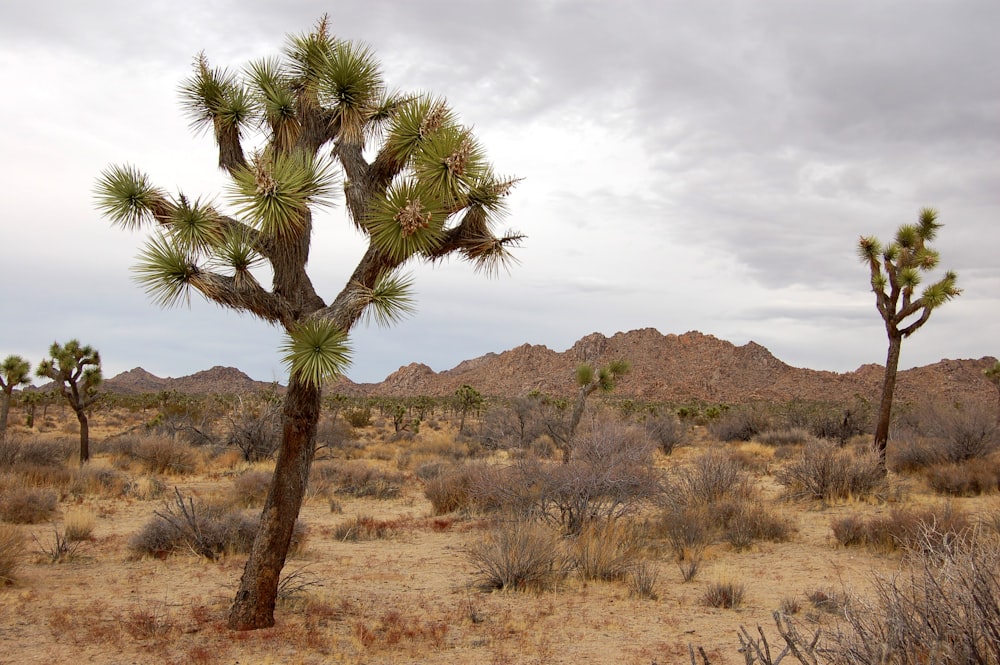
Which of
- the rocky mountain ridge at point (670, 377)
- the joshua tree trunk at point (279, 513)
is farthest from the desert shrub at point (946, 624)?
the rocky mountain ridge at point (670, 377)

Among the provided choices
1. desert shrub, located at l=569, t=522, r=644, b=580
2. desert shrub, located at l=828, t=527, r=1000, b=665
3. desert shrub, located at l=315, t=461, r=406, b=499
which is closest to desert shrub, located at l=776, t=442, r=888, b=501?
desert shrub, located at l=569, t=522, r=644, b=580

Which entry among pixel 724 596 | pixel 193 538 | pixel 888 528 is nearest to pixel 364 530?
pixel 193 538

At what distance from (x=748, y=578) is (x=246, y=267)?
23.4ft

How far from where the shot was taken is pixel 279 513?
7336 millimetres

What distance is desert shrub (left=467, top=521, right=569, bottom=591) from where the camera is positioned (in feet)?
29.1

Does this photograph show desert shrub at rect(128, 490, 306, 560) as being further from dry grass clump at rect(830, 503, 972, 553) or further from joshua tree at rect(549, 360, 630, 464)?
joshua tree at rect(549, 360, 630, 464)

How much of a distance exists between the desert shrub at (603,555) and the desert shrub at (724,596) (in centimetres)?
125

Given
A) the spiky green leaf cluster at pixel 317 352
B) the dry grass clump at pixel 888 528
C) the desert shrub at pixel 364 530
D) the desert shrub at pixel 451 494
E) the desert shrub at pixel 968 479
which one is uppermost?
the spiky green leaf cluster at pixel 317 352

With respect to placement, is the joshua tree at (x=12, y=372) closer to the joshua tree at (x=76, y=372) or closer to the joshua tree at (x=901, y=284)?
the joshua tree at (x=76, y=372)

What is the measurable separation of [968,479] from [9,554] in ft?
52.0

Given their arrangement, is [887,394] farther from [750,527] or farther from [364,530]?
[364,530]

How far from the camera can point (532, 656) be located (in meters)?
6.57

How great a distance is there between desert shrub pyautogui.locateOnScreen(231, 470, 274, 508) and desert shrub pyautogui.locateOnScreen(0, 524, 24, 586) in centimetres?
614

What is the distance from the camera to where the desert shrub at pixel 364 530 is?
41.3ft
